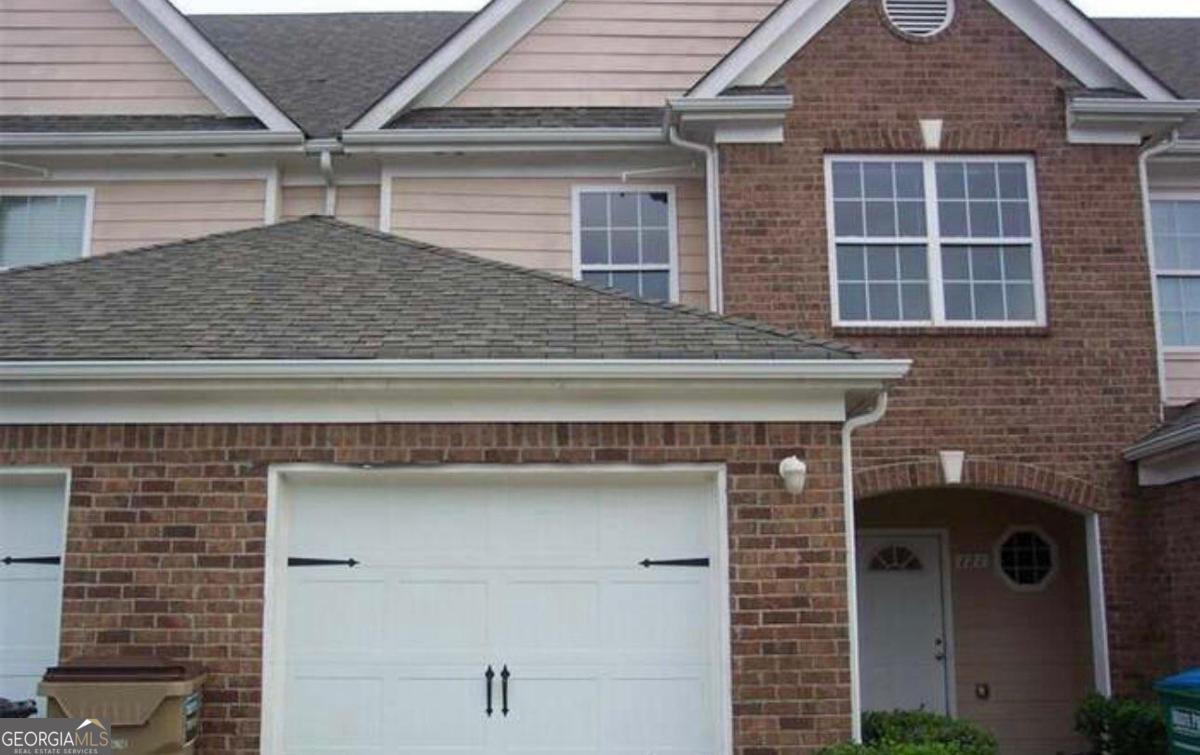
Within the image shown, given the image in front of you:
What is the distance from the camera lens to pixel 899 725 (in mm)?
10047

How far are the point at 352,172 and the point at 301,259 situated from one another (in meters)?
3.68

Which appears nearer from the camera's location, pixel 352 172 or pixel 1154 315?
pixel 1154 315

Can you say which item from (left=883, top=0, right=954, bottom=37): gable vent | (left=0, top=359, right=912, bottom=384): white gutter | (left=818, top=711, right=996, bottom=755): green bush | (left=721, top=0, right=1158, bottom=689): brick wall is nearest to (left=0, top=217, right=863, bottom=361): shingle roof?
(left=0, top=359, right=912, bottom=384): white gutter

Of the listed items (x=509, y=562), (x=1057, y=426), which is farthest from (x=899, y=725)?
(x=509, y=562)

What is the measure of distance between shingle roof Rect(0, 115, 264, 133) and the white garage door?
6492mm

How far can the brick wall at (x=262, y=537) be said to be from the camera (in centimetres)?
750

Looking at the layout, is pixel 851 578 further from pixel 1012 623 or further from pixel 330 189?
pixel 330 189

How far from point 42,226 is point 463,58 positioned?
4.82 meters

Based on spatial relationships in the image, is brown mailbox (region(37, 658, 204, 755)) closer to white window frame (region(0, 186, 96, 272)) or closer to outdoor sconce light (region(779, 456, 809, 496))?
outdoor sconce light (region(779, 456, 809, 496))

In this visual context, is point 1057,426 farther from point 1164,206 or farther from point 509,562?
point 509,562

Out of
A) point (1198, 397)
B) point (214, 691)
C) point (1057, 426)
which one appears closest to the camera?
point (214, 691)

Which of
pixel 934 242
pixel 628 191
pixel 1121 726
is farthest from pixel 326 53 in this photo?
pixel 1121 726

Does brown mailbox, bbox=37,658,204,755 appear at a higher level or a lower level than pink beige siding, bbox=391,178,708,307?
lower

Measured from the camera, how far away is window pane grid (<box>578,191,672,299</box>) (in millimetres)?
12516
